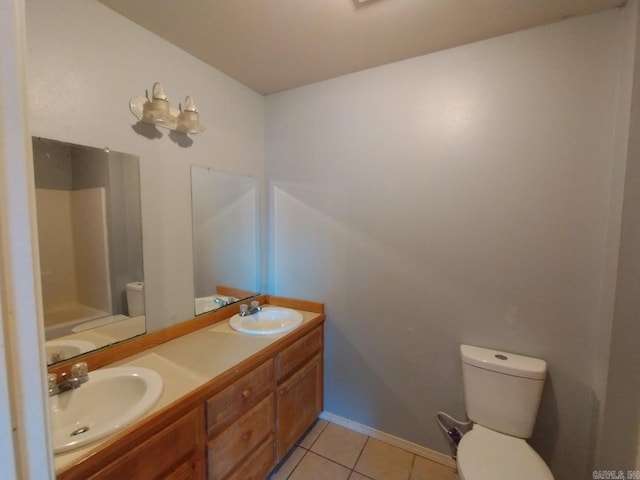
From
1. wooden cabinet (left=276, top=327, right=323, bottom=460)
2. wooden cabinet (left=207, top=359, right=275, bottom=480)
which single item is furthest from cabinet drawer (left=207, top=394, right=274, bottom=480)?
wooden cabinet (left=276, top=327, right=323, bottom=460)

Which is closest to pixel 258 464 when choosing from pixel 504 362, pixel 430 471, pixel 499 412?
pixel 430 471

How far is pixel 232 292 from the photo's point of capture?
1.98 metres

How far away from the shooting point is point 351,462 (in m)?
1.67

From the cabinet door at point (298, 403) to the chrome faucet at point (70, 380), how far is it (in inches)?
34.8

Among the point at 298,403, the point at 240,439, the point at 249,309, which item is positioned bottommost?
the point at 298,403

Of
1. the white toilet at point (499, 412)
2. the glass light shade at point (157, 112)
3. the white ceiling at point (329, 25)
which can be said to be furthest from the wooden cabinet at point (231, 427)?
the white ceiling at point (329, 25)

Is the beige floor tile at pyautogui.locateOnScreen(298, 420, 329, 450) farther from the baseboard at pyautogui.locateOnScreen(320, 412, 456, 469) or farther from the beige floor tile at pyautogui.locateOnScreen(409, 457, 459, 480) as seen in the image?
the beige floor tile at pyautogui.locateOnScreen(409, 457, 459, 480)

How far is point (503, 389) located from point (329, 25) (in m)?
2.00

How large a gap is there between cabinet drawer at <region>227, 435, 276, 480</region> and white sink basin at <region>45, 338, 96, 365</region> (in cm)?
85

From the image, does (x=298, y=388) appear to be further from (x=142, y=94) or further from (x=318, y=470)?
(x=142, y=94)

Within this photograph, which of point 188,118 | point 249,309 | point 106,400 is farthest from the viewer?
point 249,309

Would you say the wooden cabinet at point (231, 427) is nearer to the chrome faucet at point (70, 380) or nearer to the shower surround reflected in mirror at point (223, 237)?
the chrome faucet at point (70, 380)

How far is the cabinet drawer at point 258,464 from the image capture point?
1.30 metres

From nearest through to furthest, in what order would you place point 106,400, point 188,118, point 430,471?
point 106,400 → point 188,118 → point 430,471
